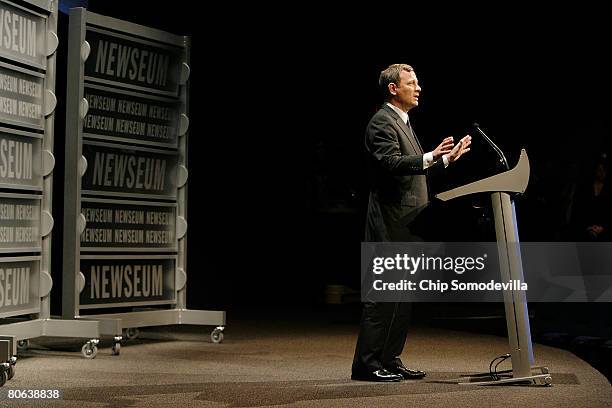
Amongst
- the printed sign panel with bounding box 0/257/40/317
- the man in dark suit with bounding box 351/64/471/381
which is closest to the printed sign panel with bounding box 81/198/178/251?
the printed sign panel with bounding box 0/257/40/317

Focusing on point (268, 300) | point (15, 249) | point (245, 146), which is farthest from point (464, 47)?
point (15, 249)

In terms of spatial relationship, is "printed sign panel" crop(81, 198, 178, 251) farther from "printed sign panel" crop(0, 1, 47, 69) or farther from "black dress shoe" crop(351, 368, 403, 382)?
"black dress shoe" crop(351, 368, 403, 382)

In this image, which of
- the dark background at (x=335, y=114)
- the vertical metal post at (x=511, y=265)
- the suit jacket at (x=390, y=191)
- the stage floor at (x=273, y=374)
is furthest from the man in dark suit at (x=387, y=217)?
the dark background at (x=335, y=114)

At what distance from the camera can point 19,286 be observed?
5.04 metres

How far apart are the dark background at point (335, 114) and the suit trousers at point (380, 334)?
341 cm

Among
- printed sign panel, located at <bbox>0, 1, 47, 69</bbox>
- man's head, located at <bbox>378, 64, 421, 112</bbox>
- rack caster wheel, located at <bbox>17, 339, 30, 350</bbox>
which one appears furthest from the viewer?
rack caster wheel, located at <bbox>17, 339, 30, 350</bbox>

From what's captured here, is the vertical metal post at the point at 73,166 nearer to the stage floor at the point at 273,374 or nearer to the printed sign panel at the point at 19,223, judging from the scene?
the printed sign panel at the point at 19,223

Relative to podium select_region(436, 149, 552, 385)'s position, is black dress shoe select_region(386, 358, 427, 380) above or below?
below

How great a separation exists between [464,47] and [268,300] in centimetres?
288

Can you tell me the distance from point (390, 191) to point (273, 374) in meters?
0.98

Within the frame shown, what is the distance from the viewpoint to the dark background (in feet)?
27.4

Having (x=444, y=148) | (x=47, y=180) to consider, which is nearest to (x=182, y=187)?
Answer: (x=47, y=180)

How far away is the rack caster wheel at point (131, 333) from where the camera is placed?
617 cm

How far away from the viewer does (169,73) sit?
6070mm
